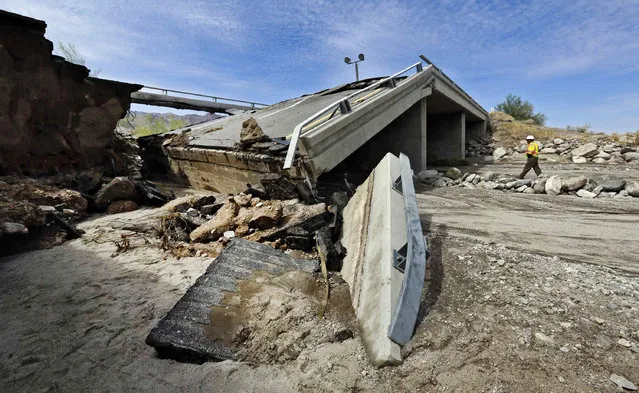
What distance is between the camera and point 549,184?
7.99 meters

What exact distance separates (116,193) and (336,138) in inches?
210

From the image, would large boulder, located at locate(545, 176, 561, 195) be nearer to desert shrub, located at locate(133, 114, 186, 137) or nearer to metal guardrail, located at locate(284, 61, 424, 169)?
metal guardrail, located at locate(284, 61, 424, 169)

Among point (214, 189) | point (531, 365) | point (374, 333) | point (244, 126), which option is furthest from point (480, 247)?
point (214, 189)

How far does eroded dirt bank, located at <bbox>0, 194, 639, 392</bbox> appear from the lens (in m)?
1.94

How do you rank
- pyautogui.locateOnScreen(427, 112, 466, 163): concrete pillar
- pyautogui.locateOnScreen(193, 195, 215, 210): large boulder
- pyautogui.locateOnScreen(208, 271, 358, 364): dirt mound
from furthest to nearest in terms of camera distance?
pyautogui.locateOnScreen(427, 112, 466, 163): concrete pillar
pyautogui.locateOnScreen(193, 195, 215, 210): large boulder
pyautogui.locateOnScreen(208, 271, 358, 364): dirt mound

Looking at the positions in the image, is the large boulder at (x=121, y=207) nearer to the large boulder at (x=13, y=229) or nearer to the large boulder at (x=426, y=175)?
the large boulder at (x=13, y=229)

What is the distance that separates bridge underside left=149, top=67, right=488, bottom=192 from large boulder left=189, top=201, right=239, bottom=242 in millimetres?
1550

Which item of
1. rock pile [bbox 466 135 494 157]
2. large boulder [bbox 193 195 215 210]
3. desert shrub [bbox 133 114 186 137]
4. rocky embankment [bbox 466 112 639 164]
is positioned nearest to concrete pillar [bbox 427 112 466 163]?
rocky embankment [bbox 466 112 639 164]

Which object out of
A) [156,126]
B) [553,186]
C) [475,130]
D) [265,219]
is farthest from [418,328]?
[156,126]

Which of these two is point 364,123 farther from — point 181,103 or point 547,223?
point 181,103

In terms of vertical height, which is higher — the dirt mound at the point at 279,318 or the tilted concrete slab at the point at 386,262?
the tilted concrete slab at the point at 386,262

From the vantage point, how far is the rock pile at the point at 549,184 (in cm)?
726

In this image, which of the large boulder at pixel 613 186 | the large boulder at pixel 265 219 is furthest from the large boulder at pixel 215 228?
the large boulder at pixel 613 186

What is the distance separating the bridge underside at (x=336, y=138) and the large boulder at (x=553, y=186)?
163 inches
